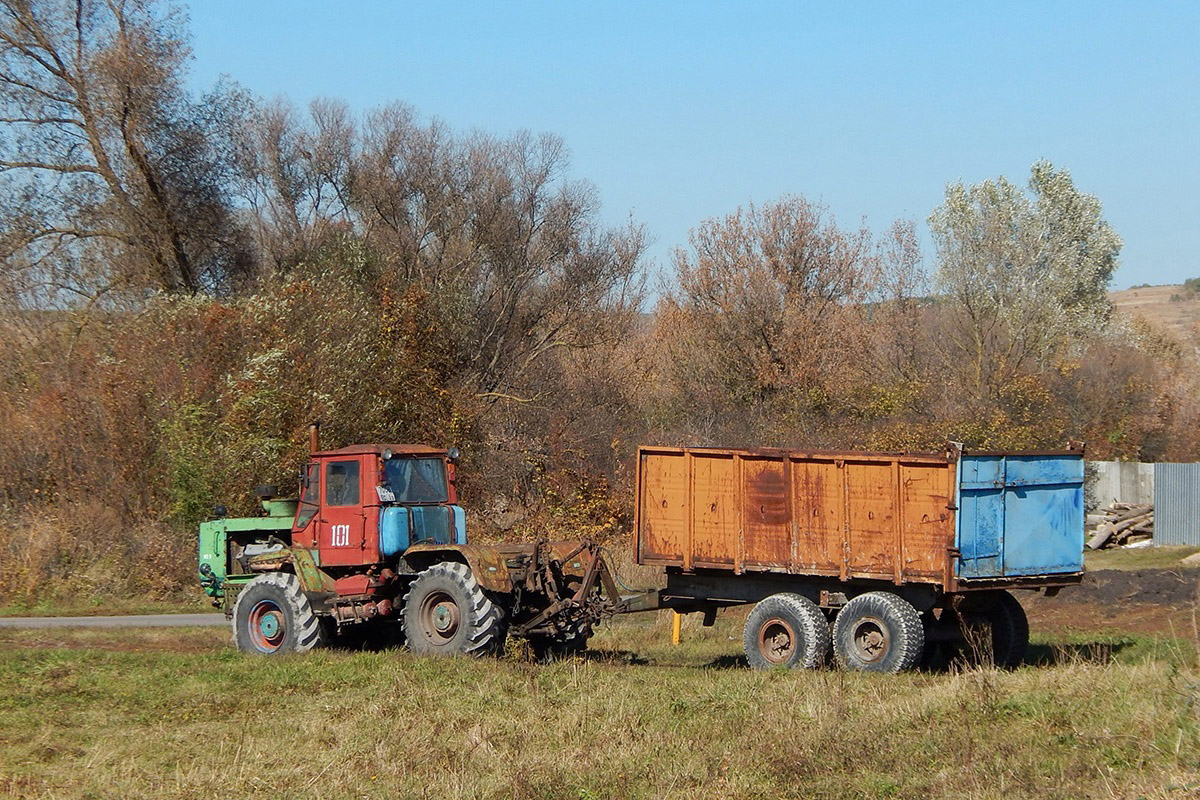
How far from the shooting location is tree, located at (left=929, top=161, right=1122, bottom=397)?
44781mm

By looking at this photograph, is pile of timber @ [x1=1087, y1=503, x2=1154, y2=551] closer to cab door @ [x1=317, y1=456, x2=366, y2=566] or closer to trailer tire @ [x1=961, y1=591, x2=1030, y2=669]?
trailer tire @ [x1=961, y1=591, x2=1030, y2=669]

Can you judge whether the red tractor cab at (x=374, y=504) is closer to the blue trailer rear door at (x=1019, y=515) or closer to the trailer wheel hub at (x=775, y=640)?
the trailer wheel hub at (x=775, y=640)

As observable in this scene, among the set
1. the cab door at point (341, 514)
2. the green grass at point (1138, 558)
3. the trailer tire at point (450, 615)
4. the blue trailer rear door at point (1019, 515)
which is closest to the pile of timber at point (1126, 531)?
the green grass at point (1138, 558)

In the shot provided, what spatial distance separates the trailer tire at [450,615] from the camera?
1426 cm

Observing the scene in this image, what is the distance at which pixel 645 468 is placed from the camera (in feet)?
52.7

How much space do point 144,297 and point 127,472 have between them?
6.58 metres

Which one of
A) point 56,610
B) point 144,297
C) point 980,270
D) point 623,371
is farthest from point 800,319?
point 56,610

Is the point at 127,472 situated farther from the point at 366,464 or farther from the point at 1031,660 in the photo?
the point at 1031,660

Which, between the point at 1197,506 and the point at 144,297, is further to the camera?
the point at 1197,506

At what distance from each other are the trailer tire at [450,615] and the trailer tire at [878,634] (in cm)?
386

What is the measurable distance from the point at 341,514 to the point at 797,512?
17.7 ft

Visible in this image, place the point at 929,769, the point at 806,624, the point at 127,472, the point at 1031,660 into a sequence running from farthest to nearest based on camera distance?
the point at 127,472, the point at 1031,660, the point at 806,624, the point at 929,769

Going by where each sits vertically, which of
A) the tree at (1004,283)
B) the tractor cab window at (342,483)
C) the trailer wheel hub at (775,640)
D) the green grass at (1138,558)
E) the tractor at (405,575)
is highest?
the tree at (1004,283)

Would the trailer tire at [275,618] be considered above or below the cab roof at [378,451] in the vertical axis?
below
